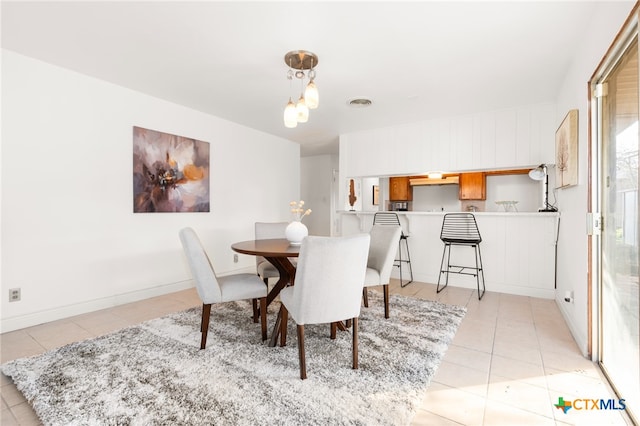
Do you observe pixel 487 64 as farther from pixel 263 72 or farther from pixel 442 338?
pixel 442 338

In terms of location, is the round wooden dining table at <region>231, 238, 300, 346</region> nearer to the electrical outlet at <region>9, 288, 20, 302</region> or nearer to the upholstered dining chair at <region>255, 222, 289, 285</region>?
the upholstered dining chair at <region>255, 222, 289, 285</region>

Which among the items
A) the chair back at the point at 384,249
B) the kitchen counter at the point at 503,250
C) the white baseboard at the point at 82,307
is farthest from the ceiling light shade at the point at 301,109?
the white baseboard at the point at 82,307

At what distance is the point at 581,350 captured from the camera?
87.3 inches

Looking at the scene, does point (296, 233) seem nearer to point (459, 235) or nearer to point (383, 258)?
point (383, 258)

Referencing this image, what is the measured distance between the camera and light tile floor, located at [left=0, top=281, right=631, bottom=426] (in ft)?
5.01

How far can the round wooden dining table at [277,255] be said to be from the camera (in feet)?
6.83

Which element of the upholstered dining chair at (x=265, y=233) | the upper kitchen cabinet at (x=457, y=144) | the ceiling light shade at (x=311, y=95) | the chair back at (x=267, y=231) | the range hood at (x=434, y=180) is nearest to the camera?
the ceiling light shade at (x=311, y=95)

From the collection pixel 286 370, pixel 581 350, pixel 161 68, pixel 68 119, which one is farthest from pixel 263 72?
pixel 581 350

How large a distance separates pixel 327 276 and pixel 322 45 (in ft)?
5.94

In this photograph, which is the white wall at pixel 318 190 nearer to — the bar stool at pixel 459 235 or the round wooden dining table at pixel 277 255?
the bar stool at pixel 459 235

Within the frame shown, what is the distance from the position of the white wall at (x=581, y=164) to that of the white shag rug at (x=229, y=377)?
979 millimetres

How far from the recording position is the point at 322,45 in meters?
2.39

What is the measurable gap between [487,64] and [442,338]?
2.40 m

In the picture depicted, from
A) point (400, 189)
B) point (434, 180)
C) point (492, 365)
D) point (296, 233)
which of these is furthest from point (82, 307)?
point (434, 180)
